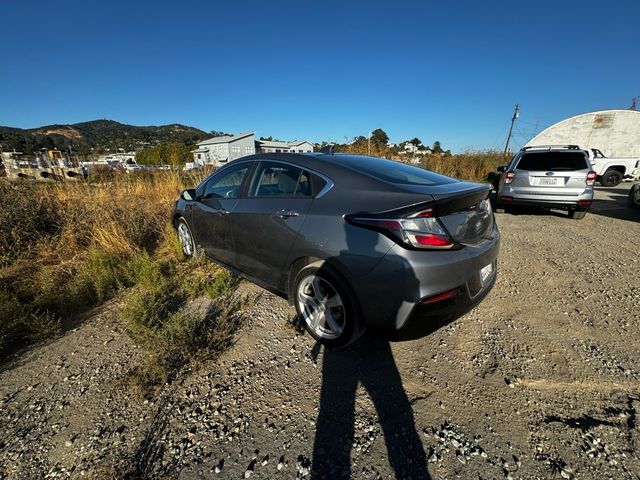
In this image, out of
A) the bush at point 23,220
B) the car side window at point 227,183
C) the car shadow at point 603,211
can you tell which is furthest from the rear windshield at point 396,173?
the car shadow at point 603,211

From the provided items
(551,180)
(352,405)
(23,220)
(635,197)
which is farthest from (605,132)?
(23,220)

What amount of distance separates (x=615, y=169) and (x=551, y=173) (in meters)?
12.0

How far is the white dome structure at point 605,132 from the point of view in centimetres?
2017

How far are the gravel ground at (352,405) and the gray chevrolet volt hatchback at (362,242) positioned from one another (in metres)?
0.43

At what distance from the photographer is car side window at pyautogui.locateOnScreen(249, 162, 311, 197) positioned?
249 cm

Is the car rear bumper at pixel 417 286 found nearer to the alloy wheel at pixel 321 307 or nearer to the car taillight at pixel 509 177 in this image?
the alloy wheel at pixel 321 307

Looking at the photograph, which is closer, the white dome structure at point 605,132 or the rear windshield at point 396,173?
the rear windshield at point 396,173

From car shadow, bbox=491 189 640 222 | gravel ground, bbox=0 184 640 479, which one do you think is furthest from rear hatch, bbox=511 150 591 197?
gravel ground, bbox=0 184 640 479

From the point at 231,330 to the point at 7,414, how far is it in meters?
1.48

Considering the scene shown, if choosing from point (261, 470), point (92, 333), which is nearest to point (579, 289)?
point (261, 470)

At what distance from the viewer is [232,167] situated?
11.3 ft

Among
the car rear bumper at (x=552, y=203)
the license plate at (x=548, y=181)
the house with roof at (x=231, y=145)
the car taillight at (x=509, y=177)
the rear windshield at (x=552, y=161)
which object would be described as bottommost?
the car rear bumper at (x=552, y=203)

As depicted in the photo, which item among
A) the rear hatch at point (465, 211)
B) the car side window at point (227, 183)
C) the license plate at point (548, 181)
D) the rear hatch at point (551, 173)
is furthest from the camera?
the license plate at point (548, 181)

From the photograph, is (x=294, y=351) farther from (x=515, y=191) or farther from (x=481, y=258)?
(x=515, y=191)
